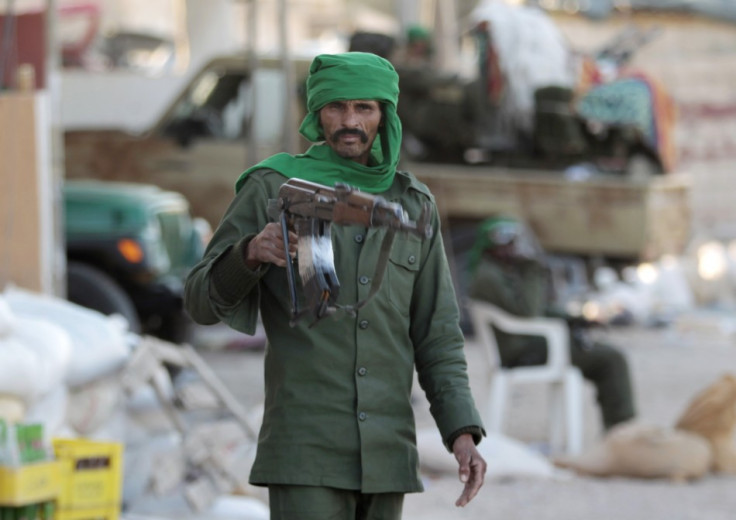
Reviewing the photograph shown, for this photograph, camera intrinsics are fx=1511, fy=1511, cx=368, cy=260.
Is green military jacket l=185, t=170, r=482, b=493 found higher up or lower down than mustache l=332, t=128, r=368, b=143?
lower down

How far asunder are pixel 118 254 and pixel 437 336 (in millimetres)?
6687

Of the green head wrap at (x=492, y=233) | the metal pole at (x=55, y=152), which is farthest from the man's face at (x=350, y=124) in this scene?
the green head wrap at (x=492, y=233)

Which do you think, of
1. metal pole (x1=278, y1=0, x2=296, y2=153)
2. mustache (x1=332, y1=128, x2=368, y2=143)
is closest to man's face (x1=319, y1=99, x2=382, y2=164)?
mustache (x1=332, y1=128, x2=368, y2=143)

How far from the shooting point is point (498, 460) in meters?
7.03

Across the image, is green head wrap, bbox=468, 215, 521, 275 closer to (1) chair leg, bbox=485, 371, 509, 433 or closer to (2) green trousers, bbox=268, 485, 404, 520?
(1) chair leg, bbox=485, 371, 509, 433

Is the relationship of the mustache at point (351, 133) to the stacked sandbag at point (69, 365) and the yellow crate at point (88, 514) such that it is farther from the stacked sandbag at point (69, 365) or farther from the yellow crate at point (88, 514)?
the stacked sandbag at point (69, 365)

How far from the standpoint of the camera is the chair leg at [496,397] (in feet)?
25.9

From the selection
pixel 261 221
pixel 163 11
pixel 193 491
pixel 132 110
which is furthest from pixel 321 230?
pixel 163 11

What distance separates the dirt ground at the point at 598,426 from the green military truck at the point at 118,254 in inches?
31.1

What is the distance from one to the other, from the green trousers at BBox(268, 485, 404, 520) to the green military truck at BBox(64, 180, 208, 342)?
6.29 meters

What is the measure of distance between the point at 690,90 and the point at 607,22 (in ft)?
4.94

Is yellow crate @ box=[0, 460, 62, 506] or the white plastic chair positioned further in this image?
the white plastic chair

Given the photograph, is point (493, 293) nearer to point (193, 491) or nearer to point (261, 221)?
point (193, 491)

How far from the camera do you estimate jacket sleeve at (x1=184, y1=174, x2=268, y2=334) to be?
2902mm
